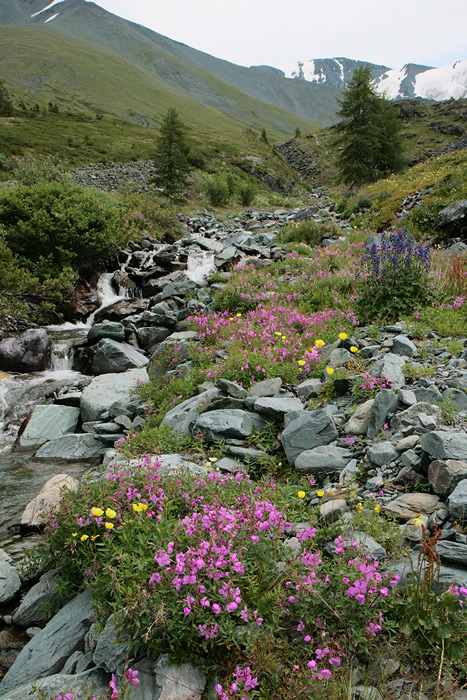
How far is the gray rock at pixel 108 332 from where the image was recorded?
11.6 m

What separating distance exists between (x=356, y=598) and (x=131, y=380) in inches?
292

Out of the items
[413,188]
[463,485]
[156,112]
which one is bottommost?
[463,485]

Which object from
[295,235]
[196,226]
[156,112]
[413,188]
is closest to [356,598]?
[295,235]

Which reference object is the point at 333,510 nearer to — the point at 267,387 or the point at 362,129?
the point at 267,387

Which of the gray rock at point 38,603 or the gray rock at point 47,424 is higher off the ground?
the gray rock at point 38,603

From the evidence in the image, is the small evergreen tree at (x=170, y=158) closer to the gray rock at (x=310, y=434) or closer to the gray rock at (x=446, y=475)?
the gray rock at (x=310, y=434)

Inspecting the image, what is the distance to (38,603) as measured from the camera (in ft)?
11.8

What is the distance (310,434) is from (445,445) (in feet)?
5.02

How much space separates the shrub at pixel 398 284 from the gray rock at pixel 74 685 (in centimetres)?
630

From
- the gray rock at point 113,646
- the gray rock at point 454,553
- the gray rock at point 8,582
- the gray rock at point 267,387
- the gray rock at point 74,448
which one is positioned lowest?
Answer: the gray rock at point 74,448

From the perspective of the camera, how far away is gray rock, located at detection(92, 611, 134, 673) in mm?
2514

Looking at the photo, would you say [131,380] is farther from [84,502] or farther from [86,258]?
[86,258]

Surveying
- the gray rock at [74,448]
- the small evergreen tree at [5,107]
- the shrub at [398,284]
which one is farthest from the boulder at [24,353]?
the small evergreen tree at [5,107]

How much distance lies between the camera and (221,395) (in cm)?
604
